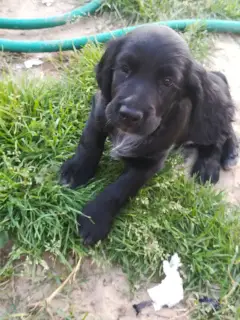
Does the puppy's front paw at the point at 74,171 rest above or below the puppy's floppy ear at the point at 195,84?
below

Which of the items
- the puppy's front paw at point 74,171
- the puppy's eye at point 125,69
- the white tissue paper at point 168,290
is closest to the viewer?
the puppy's eye at point 125,69

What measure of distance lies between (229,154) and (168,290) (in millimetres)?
1088

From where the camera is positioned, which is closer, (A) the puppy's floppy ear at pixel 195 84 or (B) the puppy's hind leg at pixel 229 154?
(A) the puppy's floppy ear at pixel 195 84

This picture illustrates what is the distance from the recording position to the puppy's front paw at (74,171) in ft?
8.85

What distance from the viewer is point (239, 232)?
276 cm

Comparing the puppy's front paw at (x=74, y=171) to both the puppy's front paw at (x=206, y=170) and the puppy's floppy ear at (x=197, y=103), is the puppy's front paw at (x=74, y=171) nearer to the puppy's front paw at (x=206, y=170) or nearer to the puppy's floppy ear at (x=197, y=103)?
the puppy's floppy ear at (x=197, y=103)

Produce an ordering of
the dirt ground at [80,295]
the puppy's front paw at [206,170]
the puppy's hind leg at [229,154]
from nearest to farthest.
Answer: the dirt ground at [80,295] → the puppy's front paw at [206,170] → the puppy's hind leg at [229,154]

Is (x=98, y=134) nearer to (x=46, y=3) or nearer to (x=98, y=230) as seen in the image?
(x=98, y=230)

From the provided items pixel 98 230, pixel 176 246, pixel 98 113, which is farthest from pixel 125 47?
pixel 176 246

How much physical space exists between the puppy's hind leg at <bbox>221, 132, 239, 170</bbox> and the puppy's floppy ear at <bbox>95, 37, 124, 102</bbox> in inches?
42.1

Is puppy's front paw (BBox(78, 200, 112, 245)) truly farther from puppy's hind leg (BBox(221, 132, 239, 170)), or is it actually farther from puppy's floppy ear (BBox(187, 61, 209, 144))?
puppy's hind leg (BBox(221, 132, 239, 170))

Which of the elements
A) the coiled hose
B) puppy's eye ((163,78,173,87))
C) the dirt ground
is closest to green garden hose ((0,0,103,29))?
the coiled hose

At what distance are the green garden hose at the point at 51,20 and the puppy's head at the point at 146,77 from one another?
144 centimetres

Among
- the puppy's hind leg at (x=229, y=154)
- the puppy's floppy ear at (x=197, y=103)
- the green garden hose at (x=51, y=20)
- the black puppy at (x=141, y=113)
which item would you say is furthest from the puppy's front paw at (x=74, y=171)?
the green garden hose at (x=51, y=20)
